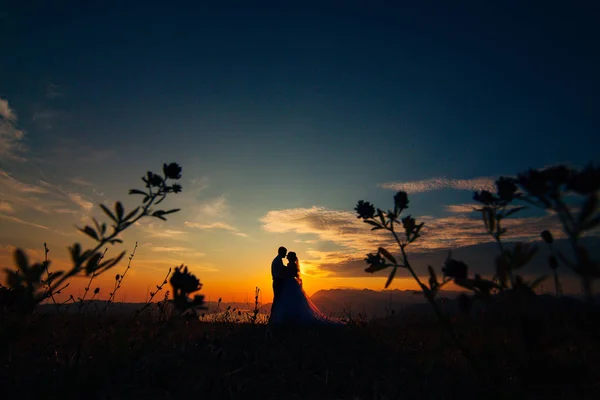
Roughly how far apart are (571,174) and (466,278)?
3.07 ft

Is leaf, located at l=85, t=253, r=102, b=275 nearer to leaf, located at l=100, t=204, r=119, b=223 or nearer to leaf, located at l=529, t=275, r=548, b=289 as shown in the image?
leaf, located at l=100, t=204, r=119, b=223

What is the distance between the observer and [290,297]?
30.7ft

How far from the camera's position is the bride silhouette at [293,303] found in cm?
863

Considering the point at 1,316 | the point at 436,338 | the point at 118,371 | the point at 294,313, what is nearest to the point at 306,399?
the point at 436,338

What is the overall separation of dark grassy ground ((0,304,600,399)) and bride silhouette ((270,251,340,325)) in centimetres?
261

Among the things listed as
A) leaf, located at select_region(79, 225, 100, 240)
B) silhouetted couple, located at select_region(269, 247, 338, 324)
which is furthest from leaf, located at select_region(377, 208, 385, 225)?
silhouetted couple, located at select_region(269, 247, 338, 324)

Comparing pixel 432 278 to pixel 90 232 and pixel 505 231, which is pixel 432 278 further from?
pixel 90 232

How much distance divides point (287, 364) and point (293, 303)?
16.1 ft

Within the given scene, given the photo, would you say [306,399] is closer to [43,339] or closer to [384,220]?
[384,220]

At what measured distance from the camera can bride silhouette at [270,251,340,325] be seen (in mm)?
8632

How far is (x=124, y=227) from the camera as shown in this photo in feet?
8.58

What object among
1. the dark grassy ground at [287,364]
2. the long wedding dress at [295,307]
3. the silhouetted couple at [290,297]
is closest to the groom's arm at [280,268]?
the silhouetted couple at [290,297]

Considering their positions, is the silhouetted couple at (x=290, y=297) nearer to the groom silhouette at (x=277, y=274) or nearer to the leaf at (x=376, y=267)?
the groom silhouette at (x=277, y=274)

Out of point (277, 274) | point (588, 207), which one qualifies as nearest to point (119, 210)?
point (588, 207)
